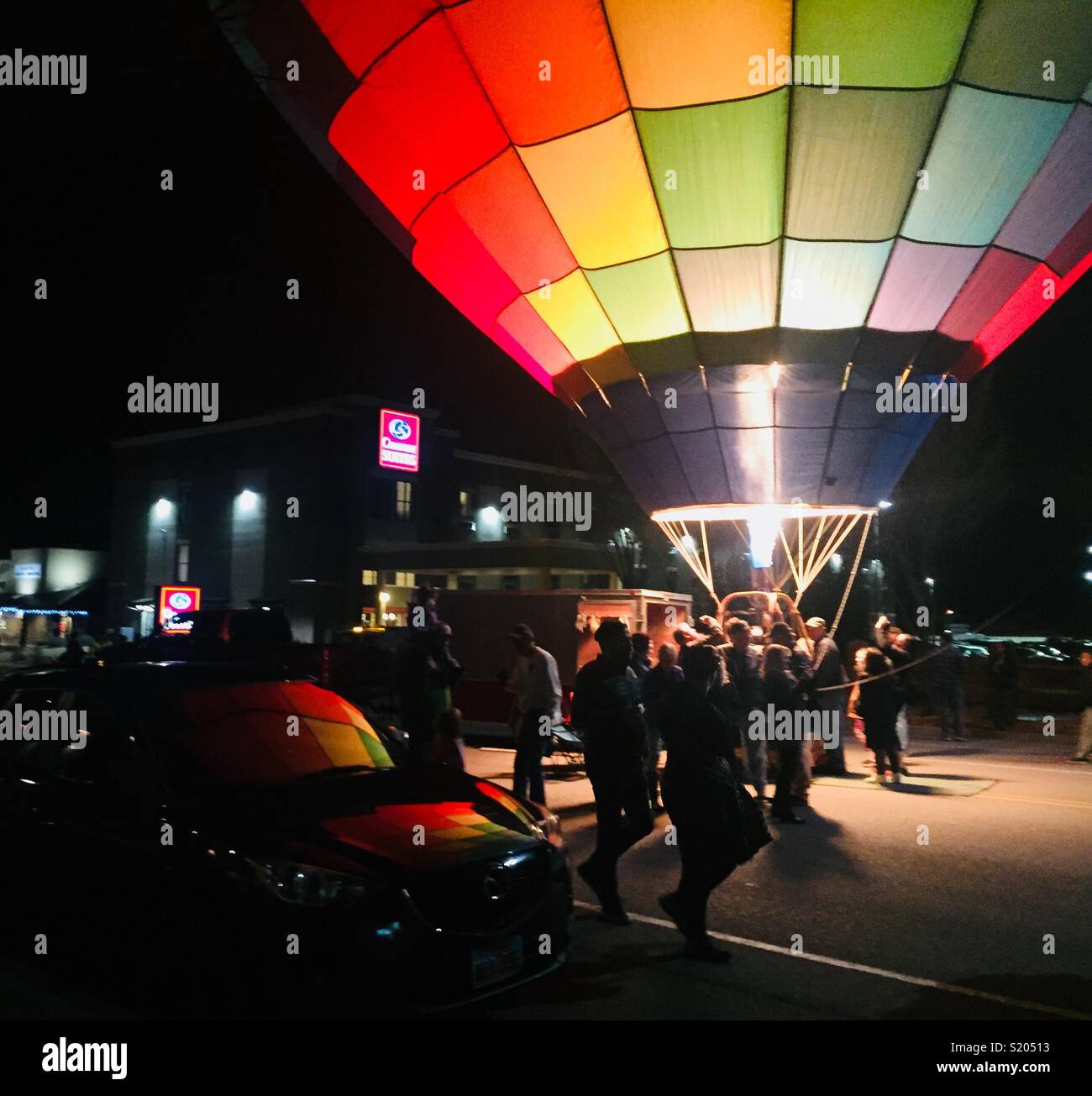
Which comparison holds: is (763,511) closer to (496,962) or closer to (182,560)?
(496,962)

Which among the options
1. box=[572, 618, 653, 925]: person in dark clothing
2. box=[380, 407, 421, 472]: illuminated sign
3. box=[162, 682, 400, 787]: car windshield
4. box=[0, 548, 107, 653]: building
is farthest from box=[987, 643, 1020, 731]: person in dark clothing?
box=[0, 548, 107, 653]: building

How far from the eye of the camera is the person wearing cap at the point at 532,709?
8641 mm

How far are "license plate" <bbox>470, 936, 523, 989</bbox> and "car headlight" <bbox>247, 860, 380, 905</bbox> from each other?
1.83ft

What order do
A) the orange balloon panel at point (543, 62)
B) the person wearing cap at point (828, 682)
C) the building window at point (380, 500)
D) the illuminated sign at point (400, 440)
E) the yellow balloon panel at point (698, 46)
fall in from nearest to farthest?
1. the yellow balloon panel at point (698, 46)
2. the orange balloon panel at point (543, 62)
3. the person wearing cap at point (828, 682)
4. the illuminated sign at point (400, 440)
5. the building window at point (380, 500)

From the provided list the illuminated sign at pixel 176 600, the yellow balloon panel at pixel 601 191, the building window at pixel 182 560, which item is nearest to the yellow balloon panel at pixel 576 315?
the yellow balloon panel at pixel 601 191

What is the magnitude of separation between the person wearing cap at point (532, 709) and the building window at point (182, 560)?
1504 inches

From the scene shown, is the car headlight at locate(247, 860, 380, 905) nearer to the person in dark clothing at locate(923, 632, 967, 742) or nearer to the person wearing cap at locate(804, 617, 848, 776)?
the person wearing cap at locate(804, 617, 848, 776)

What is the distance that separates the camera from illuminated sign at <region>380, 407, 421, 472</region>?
38.2 meters

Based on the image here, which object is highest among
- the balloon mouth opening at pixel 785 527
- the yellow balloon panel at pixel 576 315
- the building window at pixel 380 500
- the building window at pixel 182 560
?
the building window at pixel 380 500

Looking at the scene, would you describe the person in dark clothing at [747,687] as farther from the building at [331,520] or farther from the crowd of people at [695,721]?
the building at [331,520]

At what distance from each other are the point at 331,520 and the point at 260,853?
1383 inches

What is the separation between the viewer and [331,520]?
3828 centimetres

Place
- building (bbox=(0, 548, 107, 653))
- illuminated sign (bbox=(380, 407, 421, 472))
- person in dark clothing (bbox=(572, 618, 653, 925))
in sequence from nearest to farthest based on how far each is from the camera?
person in dark clothing (bbox=(572, 618, 653, 925)) < illuminated sign (bbox=(380, 407, 421, 472)) < building (bbox=(0, 548, 107, 653))
